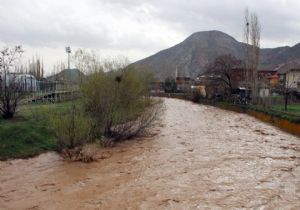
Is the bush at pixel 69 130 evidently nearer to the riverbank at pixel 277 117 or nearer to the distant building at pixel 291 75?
the riverbank at pixel 277 117

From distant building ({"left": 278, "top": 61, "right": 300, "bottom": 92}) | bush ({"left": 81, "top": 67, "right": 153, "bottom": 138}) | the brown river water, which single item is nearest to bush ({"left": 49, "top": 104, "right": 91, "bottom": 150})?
the brown river water

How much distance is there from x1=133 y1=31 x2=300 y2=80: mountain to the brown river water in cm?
8571

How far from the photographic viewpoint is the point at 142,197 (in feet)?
30.9

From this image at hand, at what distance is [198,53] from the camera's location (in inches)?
5192

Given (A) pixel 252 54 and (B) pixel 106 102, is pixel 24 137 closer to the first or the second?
(B) pixel 106 102

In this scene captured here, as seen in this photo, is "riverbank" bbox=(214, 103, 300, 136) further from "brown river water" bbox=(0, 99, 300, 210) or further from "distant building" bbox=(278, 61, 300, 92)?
"distant building" bbox=(278, 61, 300, 92)

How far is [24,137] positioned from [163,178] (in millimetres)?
5901

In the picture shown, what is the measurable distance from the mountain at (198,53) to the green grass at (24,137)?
84866 mm

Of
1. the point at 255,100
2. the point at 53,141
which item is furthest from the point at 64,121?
the point at 255,100

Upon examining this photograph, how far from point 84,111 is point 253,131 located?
1001 centimetres

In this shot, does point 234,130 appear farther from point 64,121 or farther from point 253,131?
point 64,121

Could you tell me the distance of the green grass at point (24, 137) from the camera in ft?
43.3

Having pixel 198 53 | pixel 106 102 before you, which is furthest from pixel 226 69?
pixel 198 53

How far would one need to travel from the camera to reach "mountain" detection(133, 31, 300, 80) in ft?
363
